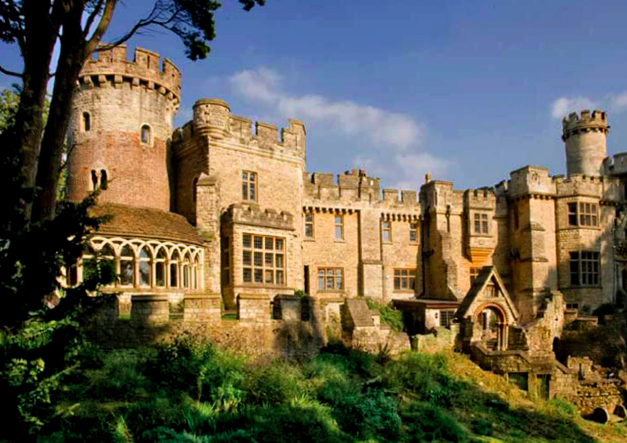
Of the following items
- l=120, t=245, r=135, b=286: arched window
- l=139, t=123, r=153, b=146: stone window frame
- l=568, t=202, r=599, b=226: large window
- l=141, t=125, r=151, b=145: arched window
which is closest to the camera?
l=120, t=245, r=135, b=286: arched window

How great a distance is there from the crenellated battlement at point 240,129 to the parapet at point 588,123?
2323cm

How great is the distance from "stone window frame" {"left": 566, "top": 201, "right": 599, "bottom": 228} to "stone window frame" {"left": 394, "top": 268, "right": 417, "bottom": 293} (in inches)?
403

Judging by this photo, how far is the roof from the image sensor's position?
2066 cm

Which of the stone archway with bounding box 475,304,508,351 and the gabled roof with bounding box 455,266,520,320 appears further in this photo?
the stone archway with bounding box 475,304,508,351

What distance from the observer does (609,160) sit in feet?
130

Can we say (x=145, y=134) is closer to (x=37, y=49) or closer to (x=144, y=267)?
(x=144, y=267)

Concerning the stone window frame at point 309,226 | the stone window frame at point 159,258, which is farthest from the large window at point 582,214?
the stone window frame at point 159,258

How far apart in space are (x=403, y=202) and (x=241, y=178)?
12.3 meters

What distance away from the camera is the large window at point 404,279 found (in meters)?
33.9

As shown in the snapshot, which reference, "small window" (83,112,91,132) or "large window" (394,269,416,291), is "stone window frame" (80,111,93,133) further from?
"large window" (394,269,416,291)

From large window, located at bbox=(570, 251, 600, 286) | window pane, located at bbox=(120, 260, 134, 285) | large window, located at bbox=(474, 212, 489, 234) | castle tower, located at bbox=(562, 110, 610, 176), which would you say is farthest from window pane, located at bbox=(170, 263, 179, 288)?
castle tower, located at bbox=(562, 110, 610, 176)

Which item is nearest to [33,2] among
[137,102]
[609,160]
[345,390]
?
[345,390]

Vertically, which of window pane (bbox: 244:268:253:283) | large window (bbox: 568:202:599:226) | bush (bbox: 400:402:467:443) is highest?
large window (bbox: 568:202:599:226)

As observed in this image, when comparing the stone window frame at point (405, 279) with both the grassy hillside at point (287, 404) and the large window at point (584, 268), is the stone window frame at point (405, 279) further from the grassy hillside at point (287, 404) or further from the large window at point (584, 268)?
the grassy hillside at point (287, 404)
